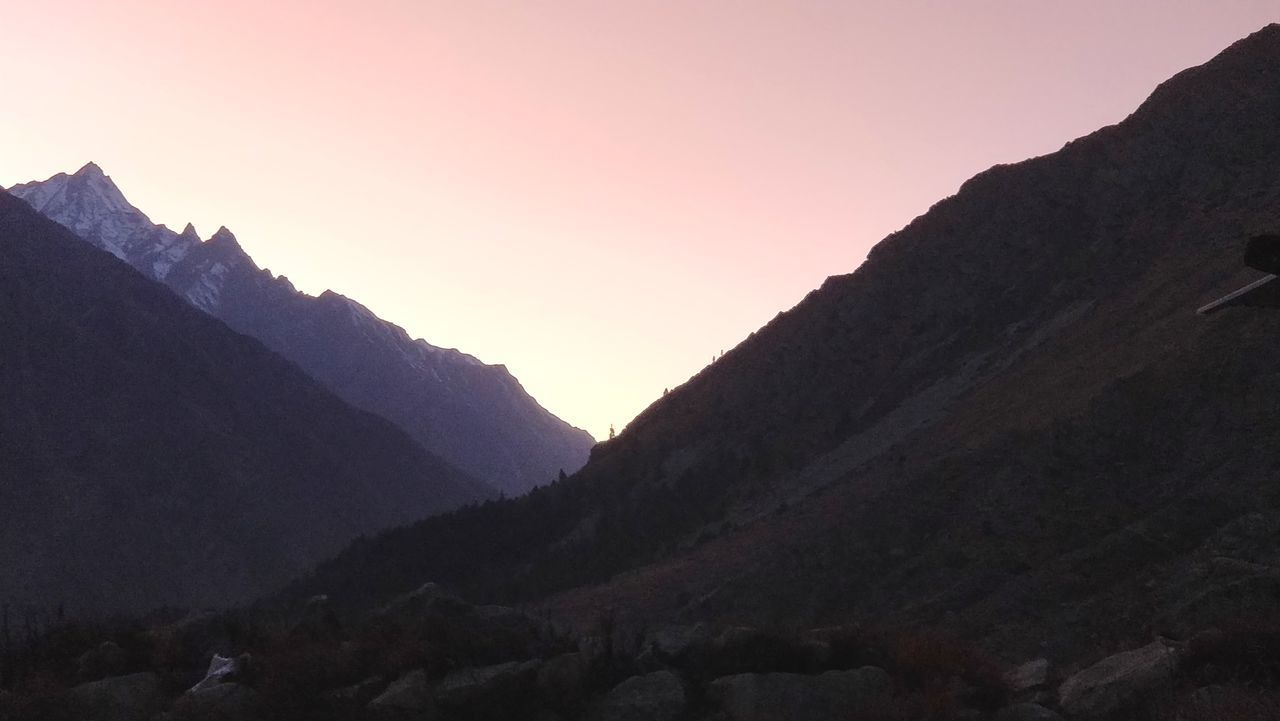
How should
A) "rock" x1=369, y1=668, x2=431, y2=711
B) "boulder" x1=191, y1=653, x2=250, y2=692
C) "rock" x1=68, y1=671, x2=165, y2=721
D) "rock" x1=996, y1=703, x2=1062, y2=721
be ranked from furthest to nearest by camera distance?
"boulder" x1=191, y1=653, x2=250, y2=692
"rock" x1=68, y1=671, x2=165, y2=721
"rock" x1=369, y1=668, x2=431, y2=711
"rock" x1=996, y1=703, x2=1062, y2=721

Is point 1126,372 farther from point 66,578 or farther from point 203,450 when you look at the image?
point 203,450

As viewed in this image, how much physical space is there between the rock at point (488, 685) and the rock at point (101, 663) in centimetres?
500

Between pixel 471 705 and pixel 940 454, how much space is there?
25724 millimetres

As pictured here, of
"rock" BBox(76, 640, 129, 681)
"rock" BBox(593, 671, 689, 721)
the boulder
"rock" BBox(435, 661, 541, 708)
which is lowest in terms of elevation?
"rock" BBox(593, 671, 689, 721)

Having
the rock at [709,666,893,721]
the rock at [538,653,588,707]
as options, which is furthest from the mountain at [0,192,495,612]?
the rock at [709,666,893,721]

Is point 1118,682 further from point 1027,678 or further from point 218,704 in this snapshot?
point 218,704

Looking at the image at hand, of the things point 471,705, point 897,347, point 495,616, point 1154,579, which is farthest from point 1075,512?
point 897,347

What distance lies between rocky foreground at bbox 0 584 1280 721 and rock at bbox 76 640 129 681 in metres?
0.02

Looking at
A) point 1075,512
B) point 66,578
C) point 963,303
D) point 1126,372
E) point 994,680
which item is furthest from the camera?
point 66,578

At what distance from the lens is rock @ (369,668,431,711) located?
11.8 metres

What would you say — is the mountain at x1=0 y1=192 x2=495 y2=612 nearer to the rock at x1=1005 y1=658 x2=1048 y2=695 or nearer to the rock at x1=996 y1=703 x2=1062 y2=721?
the rock at x1=1005 y1=658 x2=1048 y2=695

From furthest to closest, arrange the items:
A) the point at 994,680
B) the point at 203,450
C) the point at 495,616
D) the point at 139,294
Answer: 1. the point at 139,294
2. the point at 203,450
3. the point at 495,616
4. the point at 994,680

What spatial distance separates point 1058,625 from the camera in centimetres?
2098

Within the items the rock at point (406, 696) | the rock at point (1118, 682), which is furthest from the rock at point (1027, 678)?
the rock at point (406, 696)
